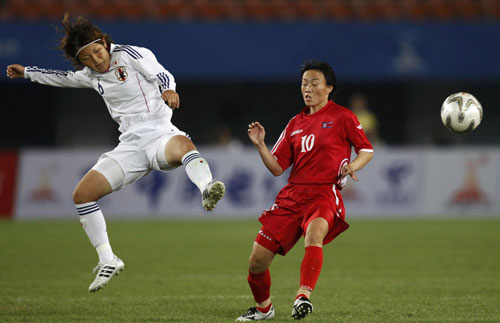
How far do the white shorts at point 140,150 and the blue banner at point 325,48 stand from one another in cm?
1150

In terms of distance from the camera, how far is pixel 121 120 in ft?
21.7

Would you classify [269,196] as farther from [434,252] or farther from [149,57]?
[149,57]

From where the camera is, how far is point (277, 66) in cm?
1811

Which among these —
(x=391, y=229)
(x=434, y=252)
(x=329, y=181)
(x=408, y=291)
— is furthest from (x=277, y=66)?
(x=329, y=181)

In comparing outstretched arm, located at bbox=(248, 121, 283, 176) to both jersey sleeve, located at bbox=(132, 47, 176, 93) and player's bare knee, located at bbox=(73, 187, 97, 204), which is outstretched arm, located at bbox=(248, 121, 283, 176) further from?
player's bare knee, located at bbox=(73, 187, 97, 204)

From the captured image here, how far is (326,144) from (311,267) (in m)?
0.97

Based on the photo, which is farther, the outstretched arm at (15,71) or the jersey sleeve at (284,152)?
the outstretched arm at (15,71)

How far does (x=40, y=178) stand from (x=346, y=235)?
20.5 ft

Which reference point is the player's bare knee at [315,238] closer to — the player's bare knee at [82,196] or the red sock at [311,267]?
the red sock at [311,267]

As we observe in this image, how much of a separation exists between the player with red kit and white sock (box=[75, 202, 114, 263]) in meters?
1.20

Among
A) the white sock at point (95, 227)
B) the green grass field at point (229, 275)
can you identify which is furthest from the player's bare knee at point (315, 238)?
the white sock at point (95, 227)

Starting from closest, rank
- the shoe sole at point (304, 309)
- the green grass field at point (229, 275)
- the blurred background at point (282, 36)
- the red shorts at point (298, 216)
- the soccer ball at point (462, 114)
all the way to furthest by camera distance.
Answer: the shoe sole at point (304, 309), the red shorts at point (298, 216), the green grass field at point (229, 275), the soccer ball at point (462, 114), the blurred background at point (282, 36)

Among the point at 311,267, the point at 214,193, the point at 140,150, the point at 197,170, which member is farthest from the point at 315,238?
the point at 140,150

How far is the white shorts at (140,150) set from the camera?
6.40 metres
